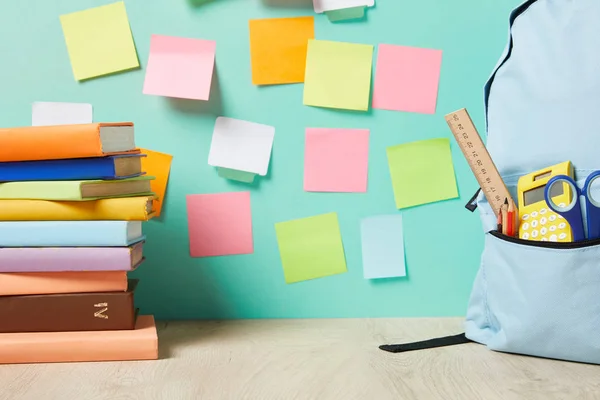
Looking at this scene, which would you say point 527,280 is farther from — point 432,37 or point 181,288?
point 181,288

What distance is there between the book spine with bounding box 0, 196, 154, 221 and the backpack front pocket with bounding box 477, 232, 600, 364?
487 mm

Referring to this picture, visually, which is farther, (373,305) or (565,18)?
(373,305)

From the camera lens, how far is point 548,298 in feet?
2.75

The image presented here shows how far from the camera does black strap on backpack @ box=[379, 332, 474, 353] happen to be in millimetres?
925

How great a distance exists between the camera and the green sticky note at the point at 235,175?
3.52ft

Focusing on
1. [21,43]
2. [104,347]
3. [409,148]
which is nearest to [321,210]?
[409,148]

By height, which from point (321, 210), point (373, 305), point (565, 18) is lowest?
point (373, 305)

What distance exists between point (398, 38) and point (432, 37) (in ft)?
0.18

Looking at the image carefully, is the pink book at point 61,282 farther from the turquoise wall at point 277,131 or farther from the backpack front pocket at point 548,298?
the backpack front pocket at point 548,298

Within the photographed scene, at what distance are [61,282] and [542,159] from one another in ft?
2.17

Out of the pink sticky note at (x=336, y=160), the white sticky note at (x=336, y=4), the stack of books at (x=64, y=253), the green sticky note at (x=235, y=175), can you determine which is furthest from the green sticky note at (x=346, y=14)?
the stack of books at (x=64, y=253)

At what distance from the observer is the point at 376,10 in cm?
106

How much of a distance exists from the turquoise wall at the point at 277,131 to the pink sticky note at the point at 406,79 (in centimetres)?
1

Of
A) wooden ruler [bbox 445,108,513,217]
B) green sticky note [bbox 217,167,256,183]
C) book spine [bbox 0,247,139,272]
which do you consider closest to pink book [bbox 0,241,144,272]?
book spine [bbox 0,247,139,272]
